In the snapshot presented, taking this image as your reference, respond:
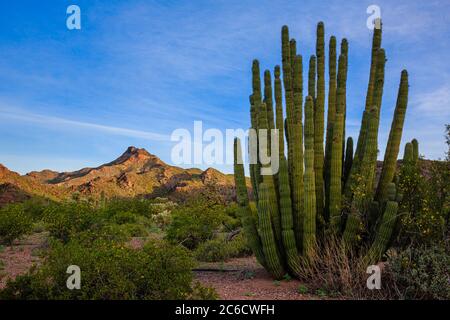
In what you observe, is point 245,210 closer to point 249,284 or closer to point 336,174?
point 249,284

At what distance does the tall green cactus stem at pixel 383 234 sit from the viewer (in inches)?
A: 329

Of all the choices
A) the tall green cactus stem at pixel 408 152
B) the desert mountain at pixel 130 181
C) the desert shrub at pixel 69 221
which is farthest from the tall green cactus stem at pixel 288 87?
the desert mountain at pixel 130 181

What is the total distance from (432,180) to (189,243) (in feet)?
27.2

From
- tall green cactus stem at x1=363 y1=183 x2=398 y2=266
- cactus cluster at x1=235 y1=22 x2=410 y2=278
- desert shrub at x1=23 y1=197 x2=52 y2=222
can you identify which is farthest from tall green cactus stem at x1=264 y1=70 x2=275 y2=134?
desert shrub at x1=23 y1=197 x2=52 y2=222

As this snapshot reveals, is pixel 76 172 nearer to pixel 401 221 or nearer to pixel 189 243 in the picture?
pixel 189 243

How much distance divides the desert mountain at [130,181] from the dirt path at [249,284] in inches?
739

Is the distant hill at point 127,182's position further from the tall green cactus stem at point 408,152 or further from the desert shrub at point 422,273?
the desert shrub at point 422,273

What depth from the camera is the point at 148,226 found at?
21.8 m

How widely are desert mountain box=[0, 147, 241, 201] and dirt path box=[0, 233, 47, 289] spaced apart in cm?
1483

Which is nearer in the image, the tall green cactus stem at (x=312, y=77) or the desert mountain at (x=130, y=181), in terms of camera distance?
the tall green cactus stem at (x=312, y=77)

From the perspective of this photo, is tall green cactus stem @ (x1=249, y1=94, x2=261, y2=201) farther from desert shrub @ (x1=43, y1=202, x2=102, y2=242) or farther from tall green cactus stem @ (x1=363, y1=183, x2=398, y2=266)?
desert shrub @ (x1=43, y1=202, x2=102, y2=242)

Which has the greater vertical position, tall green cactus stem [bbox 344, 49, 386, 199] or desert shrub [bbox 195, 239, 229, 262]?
tall green cactus stem [bbox 344, 49, 386, 199]

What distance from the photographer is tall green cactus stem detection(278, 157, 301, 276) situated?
29.2 feet

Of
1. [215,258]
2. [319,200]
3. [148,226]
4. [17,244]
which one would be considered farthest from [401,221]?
[148,226]
